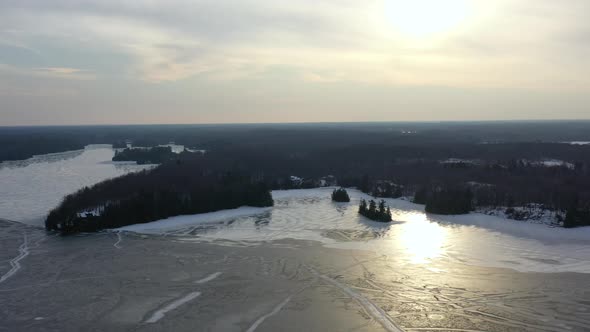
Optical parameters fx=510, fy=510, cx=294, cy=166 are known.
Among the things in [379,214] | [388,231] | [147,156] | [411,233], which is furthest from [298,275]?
[147,156]

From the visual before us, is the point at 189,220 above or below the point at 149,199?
below

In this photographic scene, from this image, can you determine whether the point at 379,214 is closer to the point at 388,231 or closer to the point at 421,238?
the point at 388,231

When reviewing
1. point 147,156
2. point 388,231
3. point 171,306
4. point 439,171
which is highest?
point 439,171

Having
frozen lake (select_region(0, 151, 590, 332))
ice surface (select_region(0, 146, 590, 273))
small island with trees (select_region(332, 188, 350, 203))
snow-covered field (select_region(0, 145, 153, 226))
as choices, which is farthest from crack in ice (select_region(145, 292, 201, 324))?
small island with trees (select_region(332, 188, 350, 203))

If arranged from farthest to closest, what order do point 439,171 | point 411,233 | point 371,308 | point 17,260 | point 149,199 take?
1. point 439,171
2. point 149,199
3. point 411,233
4. point 17,260
5. point 371,308

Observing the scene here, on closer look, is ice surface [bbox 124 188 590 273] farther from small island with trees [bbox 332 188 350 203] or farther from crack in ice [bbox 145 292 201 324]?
crack in ice [bbox 145 292 201 324]

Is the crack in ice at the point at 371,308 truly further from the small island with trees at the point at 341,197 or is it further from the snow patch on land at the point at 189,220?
the small island with trees at the point at 341,197

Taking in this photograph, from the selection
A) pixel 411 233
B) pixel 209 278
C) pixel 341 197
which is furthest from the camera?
pixel 341 197
